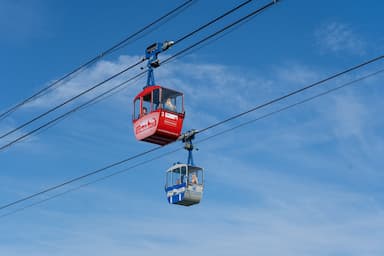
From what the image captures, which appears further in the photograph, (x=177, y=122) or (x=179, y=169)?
(x=179, y=169)

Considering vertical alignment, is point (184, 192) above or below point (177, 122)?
below

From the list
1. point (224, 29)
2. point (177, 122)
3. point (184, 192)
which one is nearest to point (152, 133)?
Result: point (177, 122)

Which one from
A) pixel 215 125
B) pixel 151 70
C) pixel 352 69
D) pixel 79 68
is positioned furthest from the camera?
pixel 151 70

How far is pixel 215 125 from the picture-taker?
2741 centimetres

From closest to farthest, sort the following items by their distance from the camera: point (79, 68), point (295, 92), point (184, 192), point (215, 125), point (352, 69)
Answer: point (352, 69)
point (295, 92)
point (215, 125)
point (79, 68)
point (184, 192)

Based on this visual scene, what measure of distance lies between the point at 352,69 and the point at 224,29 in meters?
4.63

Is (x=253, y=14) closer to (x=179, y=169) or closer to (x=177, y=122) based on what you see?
(x=177, y=122)

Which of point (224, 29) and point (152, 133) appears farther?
point (152, 133)

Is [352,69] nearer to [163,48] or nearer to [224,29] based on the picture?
[224,29]

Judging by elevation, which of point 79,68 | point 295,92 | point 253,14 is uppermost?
point 79,68

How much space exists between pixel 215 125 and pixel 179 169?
892cm

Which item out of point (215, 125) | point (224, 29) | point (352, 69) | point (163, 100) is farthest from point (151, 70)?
point (352, 69)

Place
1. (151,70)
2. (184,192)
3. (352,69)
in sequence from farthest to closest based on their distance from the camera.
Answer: (184,192) → (151,70) → (352,69)

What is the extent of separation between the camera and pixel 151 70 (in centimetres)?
3167
